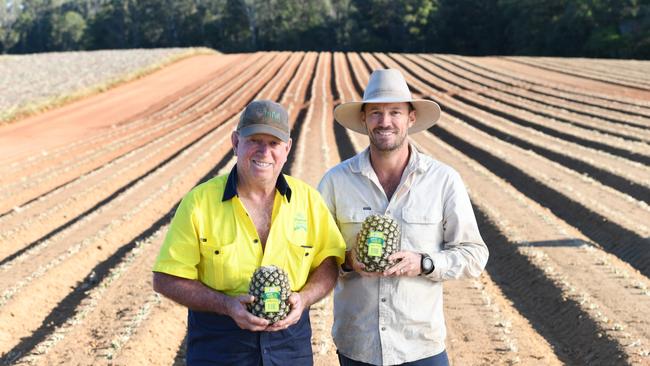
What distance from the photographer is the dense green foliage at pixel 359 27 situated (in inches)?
2078

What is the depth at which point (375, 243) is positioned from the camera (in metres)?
3.12

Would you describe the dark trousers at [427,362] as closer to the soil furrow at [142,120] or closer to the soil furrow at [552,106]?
the soil furrow at [142,120]

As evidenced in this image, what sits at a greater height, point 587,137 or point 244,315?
point 244,315

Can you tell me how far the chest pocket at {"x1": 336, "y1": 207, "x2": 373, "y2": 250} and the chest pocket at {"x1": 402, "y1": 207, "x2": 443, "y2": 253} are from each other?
0.18 meters

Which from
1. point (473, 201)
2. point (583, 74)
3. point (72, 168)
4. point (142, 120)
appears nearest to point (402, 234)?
point (473, 201)

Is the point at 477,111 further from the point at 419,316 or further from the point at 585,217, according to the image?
the point at 419,316

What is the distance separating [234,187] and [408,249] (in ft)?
2.77

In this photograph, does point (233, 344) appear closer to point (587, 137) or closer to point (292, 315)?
point (292, 315)

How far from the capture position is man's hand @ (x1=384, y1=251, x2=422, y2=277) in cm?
315

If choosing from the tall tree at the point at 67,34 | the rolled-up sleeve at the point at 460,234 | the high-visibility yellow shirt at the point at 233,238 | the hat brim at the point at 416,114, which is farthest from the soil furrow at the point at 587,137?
the tall tree at the point at 67,34

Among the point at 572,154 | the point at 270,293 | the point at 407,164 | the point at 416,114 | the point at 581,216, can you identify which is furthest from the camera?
the point at 572,154

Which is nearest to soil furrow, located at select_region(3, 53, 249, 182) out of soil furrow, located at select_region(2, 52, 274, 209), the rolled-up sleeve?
soil furrow, located at select_region(2, 52, 274, 209)

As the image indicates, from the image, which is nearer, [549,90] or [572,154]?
[572,154]

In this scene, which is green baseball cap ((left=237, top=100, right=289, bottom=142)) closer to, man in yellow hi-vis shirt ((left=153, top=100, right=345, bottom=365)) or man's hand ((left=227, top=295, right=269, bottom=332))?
man in yellow hi-vis shirt ((left=153, top=100, right=345, bottom=365))
